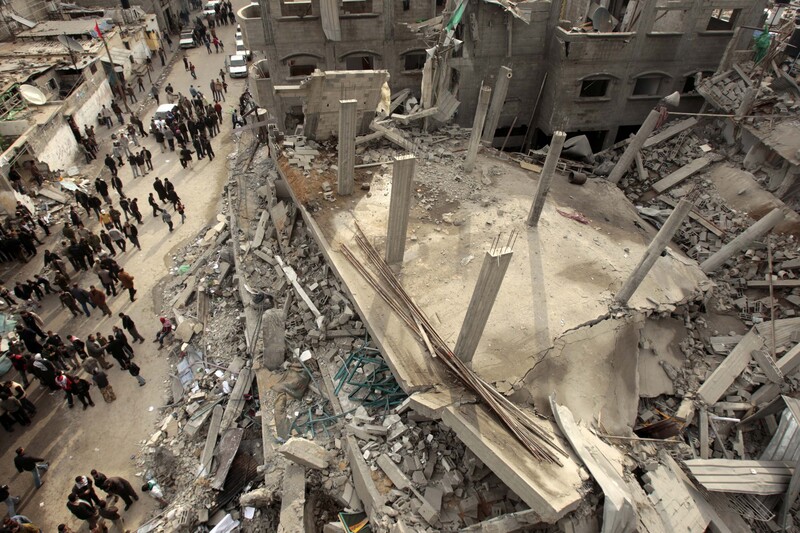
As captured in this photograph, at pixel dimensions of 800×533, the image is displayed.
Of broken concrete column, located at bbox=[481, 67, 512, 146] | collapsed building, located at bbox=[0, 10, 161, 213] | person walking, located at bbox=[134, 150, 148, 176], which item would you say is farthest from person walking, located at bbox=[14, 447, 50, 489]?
broken concrete column, located at bbox=[481, 67, 512, 146]

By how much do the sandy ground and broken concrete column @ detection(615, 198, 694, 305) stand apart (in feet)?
42.1

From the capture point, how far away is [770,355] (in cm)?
1146

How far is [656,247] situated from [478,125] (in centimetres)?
694

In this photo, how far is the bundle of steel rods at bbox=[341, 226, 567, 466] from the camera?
8336 mm

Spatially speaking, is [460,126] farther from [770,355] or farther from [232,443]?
[232,443]

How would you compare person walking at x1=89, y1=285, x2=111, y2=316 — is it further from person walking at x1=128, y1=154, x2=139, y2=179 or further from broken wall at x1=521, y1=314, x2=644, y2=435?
broken wall at x1=521, y1=314, x2=644, y2=435

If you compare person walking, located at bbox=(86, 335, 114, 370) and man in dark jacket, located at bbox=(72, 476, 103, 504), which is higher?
person walking, located at bbox=(86, 335, 114, 370)

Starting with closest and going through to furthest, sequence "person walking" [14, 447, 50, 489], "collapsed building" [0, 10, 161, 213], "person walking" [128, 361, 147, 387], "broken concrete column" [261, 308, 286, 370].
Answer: "person walking" [14, 447, 50, 489], "broken concrete column" [261, 308, 286, 370], "person walking" [128, 361, 147, 387], "collapsed building" [0, 10, 161, 213]

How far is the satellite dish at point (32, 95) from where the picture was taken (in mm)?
21109

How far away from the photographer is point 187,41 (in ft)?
113

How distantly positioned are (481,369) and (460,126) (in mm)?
14339

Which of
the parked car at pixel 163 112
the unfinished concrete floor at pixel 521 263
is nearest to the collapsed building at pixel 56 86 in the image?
the parked car at pixel 163 112

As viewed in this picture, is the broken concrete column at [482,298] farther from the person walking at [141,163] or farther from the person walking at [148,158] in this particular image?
the person walking at [148,158]

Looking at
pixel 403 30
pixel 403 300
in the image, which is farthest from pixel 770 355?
pixel 403 30
